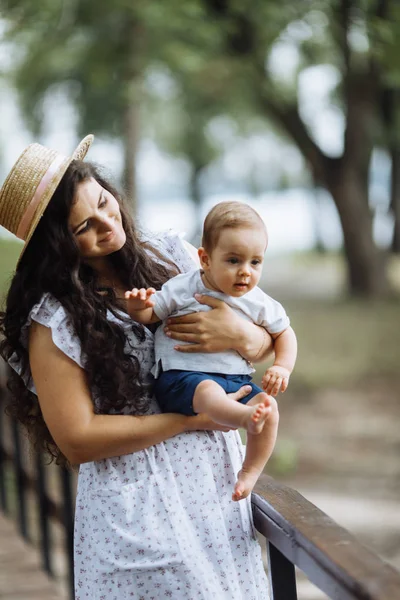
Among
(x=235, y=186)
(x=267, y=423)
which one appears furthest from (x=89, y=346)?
(x=235, y=186)

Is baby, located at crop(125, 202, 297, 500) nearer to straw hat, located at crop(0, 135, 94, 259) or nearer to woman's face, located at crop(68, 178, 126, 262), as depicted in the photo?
woman's face, located at crop(68, 178, 126, 262)

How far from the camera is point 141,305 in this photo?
5.60 feet

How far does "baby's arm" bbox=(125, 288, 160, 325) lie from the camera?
1691 millimetres

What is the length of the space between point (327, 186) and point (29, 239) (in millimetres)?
12593

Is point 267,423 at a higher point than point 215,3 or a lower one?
lower

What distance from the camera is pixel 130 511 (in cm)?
172

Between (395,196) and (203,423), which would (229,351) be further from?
(395,196)

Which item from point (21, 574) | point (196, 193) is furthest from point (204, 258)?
point (196, 193)

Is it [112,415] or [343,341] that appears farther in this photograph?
[343,341]

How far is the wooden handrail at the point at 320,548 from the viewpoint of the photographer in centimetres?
121

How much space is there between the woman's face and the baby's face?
0.71 ft

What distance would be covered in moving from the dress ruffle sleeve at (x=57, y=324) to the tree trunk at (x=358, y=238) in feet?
40.8

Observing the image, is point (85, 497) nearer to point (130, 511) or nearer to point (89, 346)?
point (130, 511)

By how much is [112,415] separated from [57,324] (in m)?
0.20
